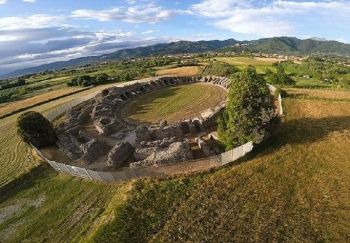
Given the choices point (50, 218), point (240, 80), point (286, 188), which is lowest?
point (50, 218)

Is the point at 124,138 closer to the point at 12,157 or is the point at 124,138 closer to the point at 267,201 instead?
the point at 12,157

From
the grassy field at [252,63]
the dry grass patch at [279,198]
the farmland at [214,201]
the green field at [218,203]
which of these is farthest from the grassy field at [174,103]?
the grassy field at [252,63]

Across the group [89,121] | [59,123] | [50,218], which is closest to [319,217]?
[50,218]

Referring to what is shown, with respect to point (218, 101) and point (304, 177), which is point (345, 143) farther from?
point (218, 101)

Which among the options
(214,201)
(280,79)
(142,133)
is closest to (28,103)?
(142,133)

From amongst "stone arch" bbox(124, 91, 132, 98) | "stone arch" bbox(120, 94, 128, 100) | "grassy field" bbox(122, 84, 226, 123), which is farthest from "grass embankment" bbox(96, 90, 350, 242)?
"stone arch" bbox(124, 91, 132, 98)

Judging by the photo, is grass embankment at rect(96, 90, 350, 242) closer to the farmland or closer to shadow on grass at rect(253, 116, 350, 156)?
the farmland
